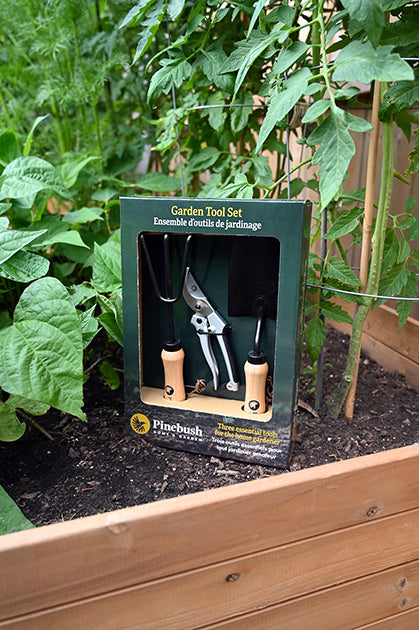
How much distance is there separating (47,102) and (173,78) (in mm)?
809

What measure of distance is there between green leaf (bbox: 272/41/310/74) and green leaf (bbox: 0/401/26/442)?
68 cm

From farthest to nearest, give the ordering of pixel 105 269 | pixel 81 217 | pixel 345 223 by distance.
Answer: pixel 81 217 → pixel 105 269 → pixel 345 223

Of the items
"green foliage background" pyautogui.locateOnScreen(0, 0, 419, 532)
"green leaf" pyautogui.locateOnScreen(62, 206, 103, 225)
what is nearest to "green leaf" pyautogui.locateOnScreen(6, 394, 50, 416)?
"green foliage background" pyautogui.locateOnScreen(0, 0, 419, 532)

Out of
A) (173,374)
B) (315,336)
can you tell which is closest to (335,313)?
(315,336)

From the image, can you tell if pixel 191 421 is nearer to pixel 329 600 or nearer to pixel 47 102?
pixel 329 600

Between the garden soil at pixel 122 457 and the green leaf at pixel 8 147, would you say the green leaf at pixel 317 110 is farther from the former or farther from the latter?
the green leaf at pixel 8 147

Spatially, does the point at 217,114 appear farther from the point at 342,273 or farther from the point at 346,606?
the point at 346,606

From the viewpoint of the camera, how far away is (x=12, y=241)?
0.81 meters

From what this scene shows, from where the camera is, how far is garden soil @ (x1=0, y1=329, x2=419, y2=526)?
2.56ft

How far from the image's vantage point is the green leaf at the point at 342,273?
2.76 feet

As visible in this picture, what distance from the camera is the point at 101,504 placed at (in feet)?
2.51

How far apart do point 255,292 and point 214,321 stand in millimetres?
98

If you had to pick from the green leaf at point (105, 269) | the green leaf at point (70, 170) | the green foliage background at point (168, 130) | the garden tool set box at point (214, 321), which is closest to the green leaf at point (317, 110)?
the green foliage background at point (168, 130)

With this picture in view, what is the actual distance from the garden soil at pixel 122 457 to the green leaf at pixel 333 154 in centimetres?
50
